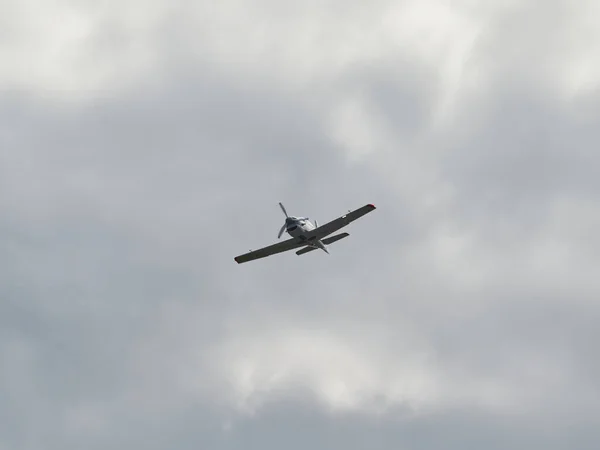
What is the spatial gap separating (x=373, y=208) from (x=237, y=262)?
22.2m

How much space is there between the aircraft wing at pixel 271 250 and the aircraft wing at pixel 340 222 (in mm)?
3124

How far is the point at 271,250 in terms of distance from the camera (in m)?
133

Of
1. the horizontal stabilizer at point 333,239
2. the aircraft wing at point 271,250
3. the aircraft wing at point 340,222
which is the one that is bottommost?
the aircraft wing at point 340,222

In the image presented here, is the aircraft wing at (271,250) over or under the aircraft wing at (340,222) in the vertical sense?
over

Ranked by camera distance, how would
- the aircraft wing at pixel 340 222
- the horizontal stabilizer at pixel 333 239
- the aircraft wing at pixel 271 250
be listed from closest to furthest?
1. the aircraft wing at pixel 340 222
2. the aircraft wing at pixel 271 250
3. the horizontal stabilizer at pixel 333 239

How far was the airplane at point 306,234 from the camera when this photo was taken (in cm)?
12537

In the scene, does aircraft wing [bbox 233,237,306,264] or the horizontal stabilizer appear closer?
Answer: aircraft wing [bbox 233,237,306,264]

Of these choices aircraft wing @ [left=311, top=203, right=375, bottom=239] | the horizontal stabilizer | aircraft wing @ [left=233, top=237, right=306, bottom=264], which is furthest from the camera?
the horizontal stabilizer

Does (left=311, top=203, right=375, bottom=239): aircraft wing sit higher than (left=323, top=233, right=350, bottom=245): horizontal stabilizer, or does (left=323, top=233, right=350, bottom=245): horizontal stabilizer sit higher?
(left=323, top=233, right=350, bottom=245): horizontal stabilizer

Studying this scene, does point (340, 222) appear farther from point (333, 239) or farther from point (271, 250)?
point (271, 250)

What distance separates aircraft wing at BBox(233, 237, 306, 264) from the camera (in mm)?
130750

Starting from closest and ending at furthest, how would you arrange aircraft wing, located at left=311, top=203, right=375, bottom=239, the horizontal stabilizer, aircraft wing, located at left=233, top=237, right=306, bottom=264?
aircraft wing, located at left=311, top=203, right=375, bottom=239, aircraft wing, located at left=233, top=237, right=306, bottom=264, the horizontal stabilizer

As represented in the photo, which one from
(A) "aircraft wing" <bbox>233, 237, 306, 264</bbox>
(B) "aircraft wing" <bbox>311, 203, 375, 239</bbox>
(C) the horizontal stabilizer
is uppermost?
(A) "aircraft wing" <bbox>233, 237, 306, 264</bbox>

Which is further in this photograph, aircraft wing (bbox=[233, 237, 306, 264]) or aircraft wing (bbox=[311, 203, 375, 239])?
aircraft wing (bbox=[233, 237, 306, 264])
